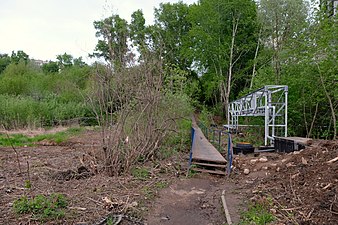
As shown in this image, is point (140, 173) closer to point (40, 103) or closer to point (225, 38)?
point (40, 103)

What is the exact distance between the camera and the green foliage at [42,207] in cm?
411

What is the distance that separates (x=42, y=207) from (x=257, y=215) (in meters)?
3.31

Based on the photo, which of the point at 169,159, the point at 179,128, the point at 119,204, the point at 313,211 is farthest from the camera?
the point at 179,128

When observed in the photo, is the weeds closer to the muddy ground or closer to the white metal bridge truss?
the muddy ground

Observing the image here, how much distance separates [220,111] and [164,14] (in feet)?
39.9

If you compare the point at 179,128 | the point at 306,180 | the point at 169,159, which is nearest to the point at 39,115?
the point at 179,128

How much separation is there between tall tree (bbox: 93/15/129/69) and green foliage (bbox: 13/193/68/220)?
3257mm

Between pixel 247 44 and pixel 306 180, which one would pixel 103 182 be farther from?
pixel 247 44

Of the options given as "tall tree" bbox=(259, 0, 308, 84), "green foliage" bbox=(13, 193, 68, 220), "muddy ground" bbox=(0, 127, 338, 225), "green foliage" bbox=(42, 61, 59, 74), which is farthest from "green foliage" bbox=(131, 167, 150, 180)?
"green foliage" bbox=(42, 61, 59, 74)

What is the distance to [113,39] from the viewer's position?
21.5 ft

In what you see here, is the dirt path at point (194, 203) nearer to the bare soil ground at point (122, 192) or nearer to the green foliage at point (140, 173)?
the bare soil ground at point (122, 192)

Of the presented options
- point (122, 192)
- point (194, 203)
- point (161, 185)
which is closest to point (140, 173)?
point (161, 185)

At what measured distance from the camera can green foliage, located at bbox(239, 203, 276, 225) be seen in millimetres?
4214

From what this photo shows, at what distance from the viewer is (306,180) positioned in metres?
5.24
